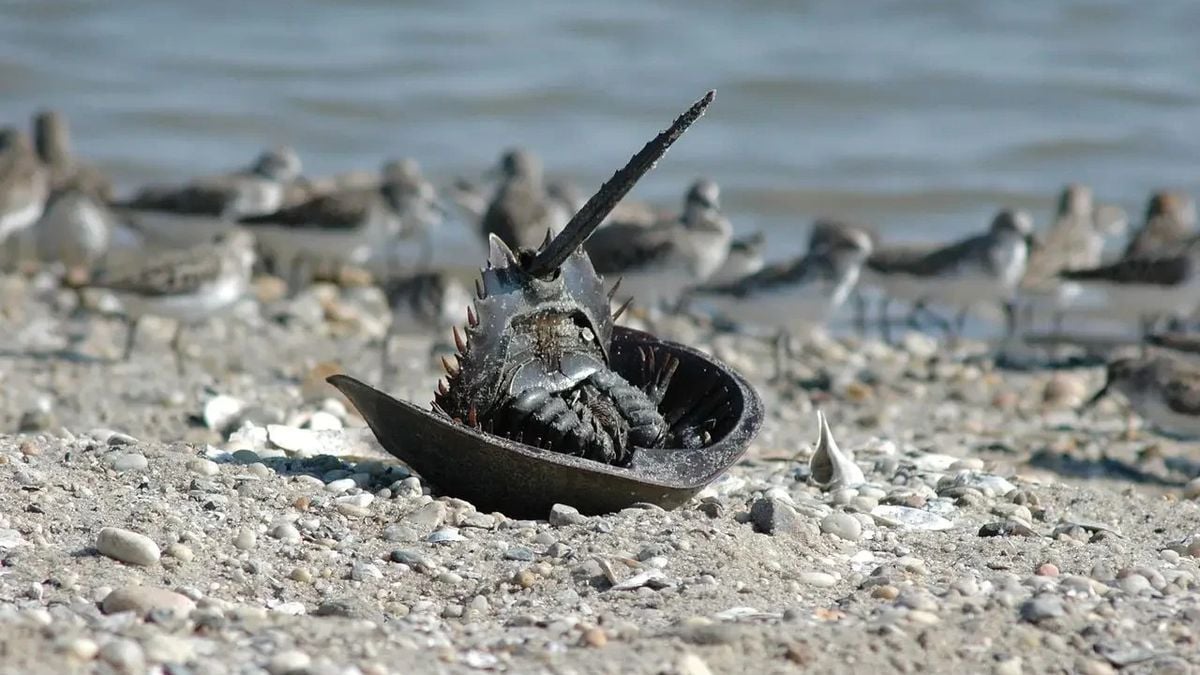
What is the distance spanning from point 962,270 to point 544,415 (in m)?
8.52

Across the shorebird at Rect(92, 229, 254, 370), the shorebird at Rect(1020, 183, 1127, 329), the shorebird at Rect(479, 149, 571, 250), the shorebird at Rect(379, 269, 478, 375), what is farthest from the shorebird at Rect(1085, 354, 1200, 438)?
the shorebird at Rect(92, 229, 254, 370)

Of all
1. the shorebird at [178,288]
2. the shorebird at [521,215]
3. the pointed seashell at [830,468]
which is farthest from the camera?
the shorebird at [521,215]

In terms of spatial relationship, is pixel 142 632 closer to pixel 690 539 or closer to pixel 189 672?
pixel 189 672

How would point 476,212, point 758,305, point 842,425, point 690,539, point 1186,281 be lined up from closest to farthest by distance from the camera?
point 690,539 < point 842,425 < point 758,305 < point 1186,281 < point 476,212

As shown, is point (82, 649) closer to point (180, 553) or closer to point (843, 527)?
point (180, 553)

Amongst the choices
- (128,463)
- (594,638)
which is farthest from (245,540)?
(594,638)

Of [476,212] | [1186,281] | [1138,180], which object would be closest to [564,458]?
[1186,281]

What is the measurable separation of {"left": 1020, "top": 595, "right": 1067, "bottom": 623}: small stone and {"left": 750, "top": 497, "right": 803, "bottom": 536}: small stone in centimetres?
97

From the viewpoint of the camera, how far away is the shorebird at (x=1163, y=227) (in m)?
13.7

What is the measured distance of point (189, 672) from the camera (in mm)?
3805

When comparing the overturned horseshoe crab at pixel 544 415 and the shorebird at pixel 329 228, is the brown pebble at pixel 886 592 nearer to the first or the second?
the overturned horseshoe crab at pixel 544 415

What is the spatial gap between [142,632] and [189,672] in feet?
0.89

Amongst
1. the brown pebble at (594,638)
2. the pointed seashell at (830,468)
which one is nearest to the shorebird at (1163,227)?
the pointed seashell at (830,468)

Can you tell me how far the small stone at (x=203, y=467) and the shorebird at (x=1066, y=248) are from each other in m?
9.00
